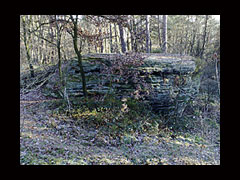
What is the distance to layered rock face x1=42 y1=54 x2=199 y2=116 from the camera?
797cm

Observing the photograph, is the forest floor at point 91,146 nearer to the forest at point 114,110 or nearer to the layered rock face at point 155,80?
the forest at point 114,110

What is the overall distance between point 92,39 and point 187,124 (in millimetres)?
6234

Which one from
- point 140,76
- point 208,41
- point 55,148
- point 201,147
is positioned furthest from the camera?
point 208,41

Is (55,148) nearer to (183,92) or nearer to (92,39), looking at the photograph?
(92,39)

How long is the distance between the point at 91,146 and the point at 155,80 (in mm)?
4536

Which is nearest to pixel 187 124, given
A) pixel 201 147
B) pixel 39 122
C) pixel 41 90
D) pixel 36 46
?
pixel 201 147

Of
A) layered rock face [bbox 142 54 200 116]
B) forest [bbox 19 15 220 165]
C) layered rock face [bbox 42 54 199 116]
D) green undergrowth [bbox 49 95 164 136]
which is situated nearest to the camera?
forest [bbox 19 15 220 165]

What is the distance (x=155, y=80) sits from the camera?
26.7 feet

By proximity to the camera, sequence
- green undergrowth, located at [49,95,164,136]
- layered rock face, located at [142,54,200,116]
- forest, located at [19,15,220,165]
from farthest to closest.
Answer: layered rock face, located at [142,54,200,116]
green undergrowth, located at [49,95,164,136]
forest, located at [19,15,220,165]

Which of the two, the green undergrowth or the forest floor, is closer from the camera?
the forest floor

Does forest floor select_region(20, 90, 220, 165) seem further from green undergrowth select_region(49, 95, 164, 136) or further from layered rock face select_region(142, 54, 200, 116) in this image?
layered rock face select_region(142, 54, 200, 116)

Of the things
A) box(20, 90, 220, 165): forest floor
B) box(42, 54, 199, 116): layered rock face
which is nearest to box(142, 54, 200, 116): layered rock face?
box(42, 54, 199, 116): layered rock face

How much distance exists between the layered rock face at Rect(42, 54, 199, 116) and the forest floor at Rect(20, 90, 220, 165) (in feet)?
5.10

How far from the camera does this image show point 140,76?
312 inches
